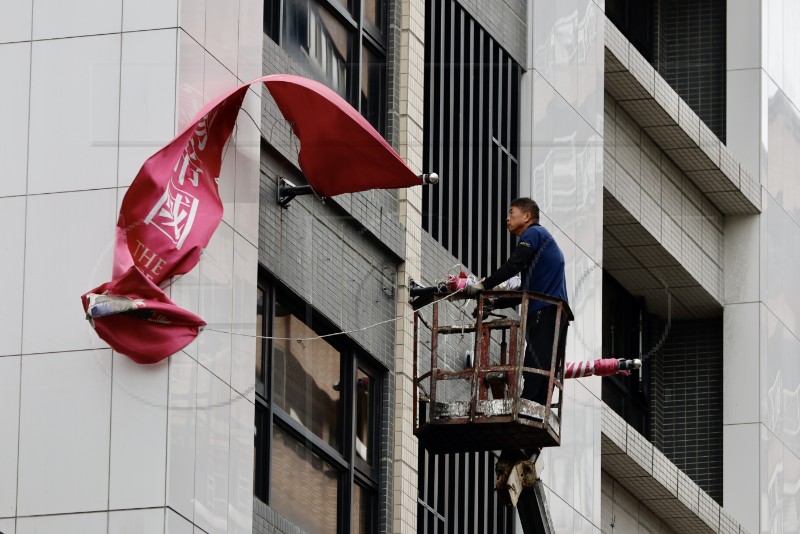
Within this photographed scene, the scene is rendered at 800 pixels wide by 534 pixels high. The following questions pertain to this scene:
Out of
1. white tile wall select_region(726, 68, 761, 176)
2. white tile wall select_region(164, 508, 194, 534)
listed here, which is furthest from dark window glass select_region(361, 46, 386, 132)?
white tile wall select_region(726, 68, 761, 176)

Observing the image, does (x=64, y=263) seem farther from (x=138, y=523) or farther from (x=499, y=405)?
(x=499, y=405)

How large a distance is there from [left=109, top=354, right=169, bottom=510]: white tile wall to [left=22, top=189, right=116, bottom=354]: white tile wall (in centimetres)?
48

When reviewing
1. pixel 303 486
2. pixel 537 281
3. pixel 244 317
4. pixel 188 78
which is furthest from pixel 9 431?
pixel 537 281

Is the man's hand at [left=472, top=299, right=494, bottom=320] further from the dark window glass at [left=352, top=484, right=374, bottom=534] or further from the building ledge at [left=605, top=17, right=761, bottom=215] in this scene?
the building ledge at [left=605, top=17, right=761, bottom=215]

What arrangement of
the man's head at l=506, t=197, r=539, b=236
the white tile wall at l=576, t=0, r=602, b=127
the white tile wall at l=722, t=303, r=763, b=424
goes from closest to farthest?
the man's head at l=506, t=197, r=539, b=236 < the white tile wall at l=576, t=0, r=602, b=127 < the white tile wall at l=722, t=303, r=763, b=424

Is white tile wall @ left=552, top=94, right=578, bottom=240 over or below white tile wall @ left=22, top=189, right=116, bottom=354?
over

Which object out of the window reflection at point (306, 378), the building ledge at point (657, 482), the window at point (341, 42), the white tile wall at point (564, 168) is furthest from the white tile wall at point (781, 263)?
the window reflection at point (306, 378)

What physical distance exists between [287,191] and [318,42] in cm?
272

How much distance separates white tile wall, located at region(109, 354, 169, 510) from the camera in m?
23.5

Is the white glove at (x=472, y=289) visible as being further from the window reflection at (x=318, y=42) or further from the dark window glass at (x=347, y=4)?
the dark window glass at (x=347, y=4)

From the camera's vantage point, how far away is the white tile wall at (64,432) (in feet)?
77.3

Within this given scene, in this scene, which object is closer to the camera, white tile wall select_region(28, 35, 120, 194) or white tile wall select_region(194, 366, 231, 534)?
white tile wall select_region(194, 366, 231, 534)

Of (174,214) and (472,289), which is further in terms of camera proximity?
(472,289)

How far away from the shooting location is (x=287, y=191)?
88.7 ft
